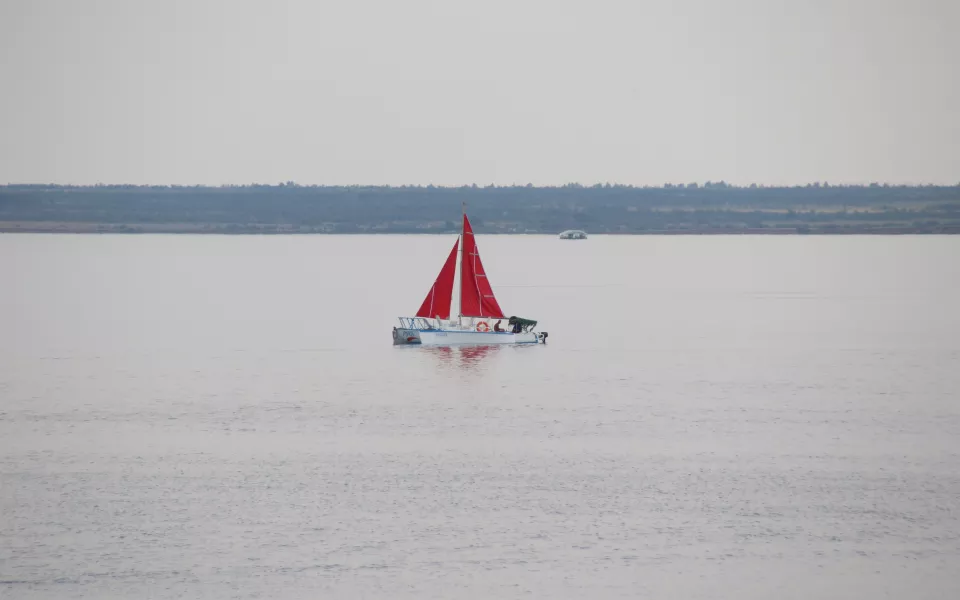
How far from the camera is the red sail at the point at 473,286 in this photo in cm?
6059

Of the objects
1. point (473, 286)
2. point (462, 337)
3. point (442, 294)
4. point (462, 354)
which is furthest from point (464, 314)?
point (442, 294)

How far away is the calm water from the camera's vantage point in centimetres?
2514

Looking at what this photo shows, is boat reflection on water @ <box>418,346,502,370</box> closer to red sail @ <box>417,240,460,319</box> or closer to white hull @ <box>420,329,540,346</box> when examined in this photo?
white hull @ <box>420,329,540,346</box>

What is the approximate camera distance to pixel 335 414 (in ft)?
142

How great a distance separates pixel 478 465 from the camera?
34.9 m

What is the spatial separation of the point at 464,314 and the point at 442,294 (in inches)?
98.6

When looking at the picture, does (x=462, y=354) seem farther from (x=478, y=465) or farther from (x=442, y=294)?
(x=478, y=465)

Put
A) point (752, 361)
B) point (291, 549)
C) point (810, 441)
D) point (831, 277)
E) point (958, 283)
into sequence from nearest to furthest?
1. point (291, 549)
2. point (810, 441)
3. point (752, 361)
4. point (958, 283)
5. point (831, 277)

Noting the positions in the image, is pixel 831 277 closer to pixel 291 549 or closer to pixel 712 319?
pixel 712 319

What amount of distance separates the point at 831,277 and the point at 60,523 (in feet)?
445

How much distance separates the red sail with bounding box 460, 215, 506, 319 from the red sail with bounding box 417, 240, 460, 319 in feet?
2.03

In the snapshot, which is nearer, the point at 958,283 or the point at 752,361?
the point at 752,361

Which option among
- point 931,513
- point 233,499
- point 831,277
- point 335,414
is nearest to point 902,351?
point 335,414

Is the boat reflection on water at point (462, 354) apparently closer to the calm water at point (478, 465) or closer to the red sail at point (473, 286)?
the calm water at point (478, 465)
